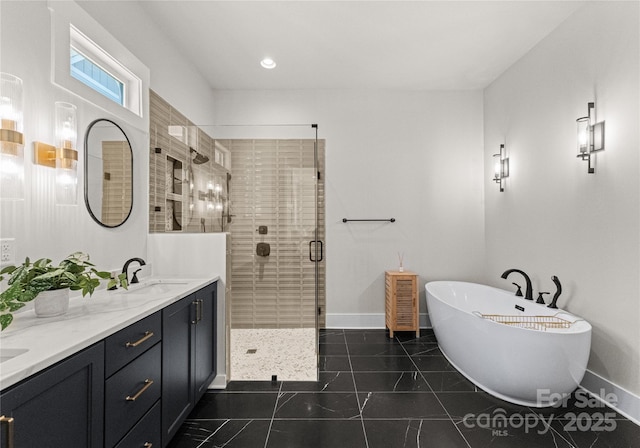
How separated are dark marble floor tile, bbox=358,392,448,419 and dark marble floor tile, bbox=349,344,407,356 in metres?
0.77

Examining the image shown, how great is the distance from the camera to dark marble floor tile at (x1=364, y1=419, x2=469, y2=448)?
1.85 meters

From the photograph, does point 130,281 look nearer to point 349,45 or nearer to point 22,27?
point 22,27

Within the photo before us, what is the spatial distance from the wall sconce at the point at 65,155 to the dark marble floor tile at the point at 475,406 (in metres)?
2.64

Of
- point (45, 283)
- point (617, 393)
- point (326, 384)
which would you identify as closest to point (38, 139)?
point (45, 283)

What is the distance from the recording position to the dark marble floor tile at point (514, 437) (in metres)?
1.84

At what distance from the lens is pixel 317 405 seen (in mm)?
2264

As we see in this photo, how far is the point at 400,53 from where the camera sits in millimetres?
3189

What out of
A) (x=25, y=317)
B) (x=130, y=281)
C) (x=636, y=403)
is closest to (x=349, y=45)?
Answer: (x=130, y=281)

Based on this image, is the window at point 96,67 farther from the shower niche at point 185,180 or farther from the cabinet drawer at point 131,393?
the cabinet drawer at point 131,393

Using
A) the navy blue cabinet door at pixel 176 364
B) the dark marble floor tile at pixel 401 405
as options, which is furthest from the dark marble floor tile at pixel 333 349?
the navy blue cabinet door at pixel 176 364

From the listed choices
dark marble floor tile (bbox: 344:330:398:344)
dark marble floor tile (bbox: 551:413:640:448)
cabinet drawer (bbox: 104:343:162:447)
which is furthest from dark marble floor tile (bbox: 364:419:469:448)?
dark marble floor tile (bbox: 344:330:398:344)

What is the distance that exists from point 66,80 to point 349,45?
2.30 meters

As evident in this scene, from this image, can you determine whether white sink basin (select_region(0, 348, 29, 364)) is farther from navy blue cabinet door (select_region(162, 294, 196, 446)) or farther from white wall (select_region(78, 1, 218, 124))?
white wall (select_region(78, 1, 218, 124))

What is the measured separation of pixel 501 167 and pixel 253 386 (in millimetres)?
3385
